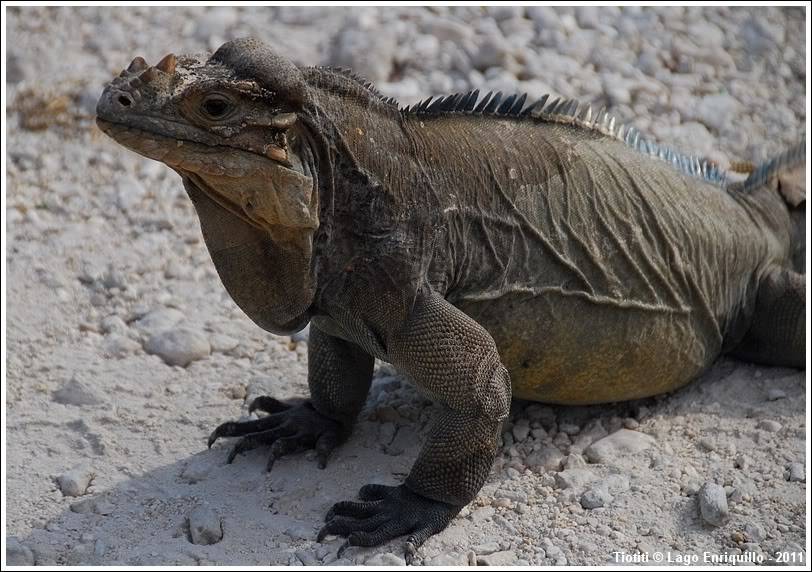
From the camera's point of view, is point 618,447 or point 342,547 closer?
point 342,547

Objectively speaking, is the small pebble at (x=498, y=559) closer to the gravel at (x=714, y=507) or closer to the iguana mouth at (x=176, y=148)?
the gravel at (x=714, y=507)

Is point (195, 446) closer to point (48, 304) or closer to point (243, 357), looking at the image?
point (243, 357)

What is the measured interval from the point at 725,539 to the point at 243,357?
3056 millimetres

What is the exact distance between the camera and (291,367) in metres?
6.71

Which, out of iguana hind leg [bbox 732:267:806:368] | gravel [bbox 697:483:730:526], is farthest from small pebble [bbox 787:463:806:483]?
iguana hind leg [bbox 732:267:806:368]

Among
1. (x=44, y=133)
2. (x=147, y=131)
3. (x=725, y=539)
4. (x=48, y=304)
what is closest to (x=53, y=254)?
(x=48, y=304)

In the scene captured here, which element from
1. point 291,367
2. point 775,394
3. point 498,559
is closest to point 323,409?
point 291,367

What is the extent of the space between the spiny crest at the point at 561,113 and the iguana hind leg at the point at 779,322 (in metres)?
0.71

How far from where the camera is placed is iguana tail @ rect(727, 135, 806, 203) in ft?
22.2

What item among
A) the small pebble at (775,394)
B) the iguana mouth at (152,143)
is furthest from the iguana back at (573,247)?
the iguana mouth at (152,143)

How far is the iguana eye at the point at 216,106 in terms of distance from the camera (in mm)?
4410

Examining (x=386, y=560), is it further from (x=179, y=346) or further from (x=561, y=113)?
(x=561, y=113)

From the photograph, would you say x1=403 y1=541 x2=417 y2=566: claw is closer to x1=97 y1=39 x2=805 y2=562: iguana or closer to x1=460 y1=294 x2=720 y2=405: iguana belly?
x1=97 y1=39 x2=805 y2=562: iguana

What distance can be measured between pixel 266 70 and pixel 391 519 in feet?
6.91
